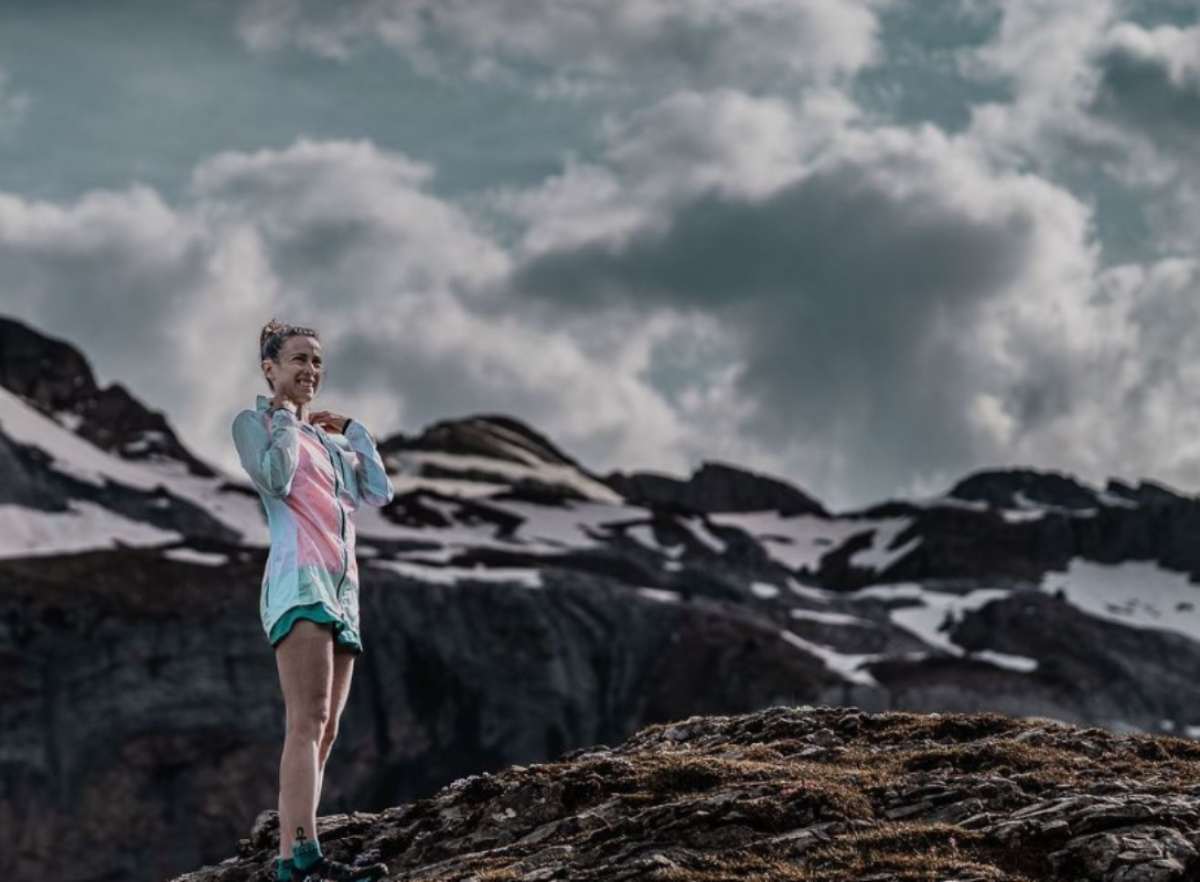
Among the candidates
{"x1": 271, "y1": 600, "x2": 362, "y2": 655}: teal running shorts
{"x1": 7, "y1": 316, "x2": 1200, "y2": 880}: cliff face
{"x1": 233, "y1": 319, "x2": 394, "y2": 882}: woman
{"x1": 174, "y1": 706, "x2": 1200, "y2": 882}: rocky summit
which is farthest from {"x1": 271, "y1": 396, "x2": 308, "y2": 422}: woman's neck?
{"x1": 7, "y1": 316, "x2": 1200, "y2": 880}: cliff face

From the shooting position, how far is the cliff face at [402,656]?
400 ft

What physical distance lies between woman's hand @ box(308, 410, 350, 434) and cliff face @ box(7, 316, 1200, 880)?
4343 inches

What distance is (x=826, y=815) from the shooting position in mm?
14359

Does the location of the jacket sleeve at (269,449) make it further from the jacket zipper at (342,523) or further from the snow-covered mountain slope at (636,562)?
the snow-covered mountain slope at (636,562)

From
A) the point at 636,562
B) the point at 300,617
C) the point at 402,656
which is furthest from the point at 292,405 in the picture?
the point at 636,562

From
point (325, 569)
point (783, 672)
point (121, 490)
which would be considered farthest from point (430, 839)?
point (121, 490)

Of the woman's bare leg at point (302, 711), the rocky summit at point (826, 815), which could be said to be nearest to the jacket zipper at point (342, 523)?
the woman's bare leg at point (302, 711)

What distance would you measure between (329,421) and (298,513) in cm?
122

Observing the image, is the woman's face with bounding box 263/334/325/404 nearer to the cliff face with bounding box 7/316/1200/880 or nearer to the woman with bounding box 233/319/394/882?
the woman with bounding box 233/319/394/882

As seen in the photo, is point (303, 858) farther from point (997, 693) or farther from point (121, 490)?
point (121, 490)

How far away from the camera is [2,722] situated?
399 ft

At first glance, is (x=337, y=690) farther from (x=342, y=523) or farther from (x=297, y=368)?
(x=297, y=368)

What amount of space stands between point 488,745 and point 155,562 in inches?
1177

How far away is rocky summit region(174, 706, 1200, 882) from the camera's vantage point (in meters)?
13.1
